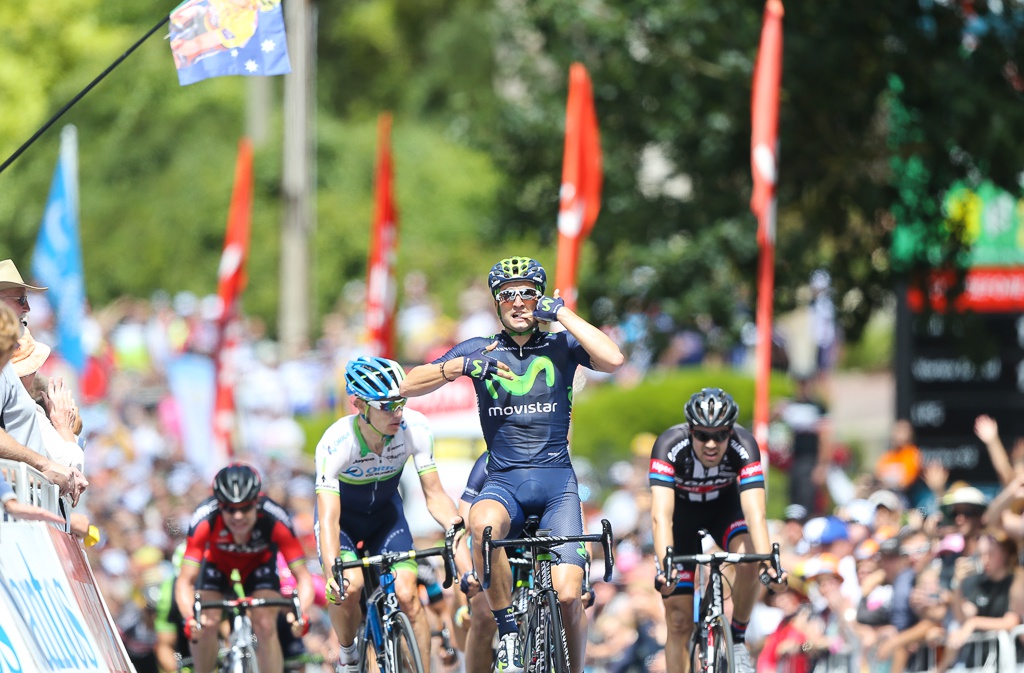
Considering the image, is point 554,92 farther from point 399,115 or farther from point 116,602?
point 399,115

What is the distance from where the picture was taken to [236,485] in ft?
40.9

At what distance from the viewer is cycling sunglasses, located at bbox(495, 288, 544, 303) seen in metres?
10.9

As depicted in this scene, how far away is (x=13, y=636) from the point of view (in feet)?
27.1

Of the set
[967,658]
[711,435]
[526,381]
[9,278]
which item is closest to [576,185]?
[967,658]

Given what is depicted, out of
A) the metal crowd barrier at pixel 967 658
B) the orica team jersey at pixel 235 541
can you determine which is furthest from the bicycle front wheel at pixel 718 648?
the metal crowd barrier at pixel 967 658

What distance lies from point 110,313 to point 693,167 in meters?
11.3

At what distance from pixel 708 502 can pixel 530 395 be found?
1.72 meters

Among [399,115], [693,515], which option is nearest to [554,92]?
[693,515]

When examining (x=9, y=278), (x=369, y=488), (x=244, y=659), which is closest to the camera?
(x=9, y=278)

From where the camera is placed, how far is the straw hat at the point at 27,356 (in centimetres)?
1077

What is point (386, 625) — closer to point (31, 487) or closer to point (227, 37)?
point (31, 487)

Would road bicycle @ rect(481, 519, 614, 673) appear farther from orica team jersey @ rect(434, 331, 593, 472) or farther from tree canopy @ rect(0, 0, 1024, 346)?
tree canopy @ rect(0, 0, 1024, 346)

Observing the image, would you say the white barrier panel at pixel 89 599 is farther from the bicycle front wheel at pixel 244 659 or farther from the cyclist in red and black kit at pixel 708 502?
the cyclist in red and black kit at pixel 708 502

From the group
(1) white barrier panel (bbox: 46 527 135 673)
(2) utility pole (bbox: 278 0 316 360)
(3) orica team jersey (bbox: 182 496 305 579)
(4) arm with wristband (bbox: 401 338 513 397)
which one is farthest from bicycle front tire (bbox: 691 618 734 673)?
(2) utility pole (bbox: 278 0 316 360)
